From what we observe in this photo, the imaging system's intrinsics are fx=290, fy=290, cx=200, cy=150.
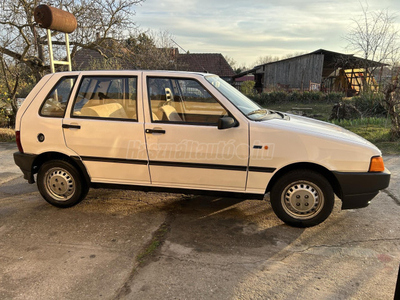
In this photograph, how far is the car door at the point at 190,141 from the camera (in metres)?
3.49

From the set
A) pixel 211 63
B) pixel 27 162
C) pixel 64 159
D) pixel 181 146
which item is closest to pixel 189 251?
pixel 181 146

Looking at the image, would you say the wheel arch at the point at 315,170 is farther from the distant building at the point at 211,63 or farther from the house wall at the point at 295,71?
the distant building at the point at 211,63

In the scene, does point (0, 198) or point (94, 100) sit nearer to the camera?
point (94, 100)

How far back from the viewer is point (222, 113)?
3574 mm

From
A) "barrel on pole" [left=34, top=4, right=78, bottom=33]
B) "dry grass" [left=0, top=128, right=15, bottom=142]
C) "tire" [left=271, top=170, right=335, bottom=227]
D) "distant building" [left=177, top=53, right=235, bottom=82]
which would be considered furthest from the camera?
"distant building" [left=177, top=53, right=235, bottom=82]

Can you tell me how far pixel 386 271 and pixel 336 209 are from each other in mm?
1464

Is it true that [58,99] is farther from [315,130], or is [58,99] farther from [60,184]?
[315,130]

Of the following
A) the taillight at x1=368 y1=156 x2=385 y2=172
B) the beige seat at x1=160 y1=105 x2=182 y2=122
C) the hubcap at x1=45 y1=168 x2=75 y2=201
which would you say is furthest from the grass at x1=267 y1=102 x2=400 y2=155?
the hubcap at x1=45 y1=168 x2=75 y2=201

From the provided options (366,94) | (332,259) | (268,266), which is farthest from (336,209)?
(366,94)

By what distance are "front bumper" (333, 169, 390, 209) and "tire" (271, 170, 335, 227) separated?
0.15m

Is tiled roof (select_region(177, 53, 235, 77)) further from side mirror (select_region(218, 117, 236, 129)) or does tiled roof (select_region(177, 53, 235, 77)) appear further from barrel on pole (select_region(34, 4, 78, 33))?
side mirror (select_region(218, 117, 236, 129))

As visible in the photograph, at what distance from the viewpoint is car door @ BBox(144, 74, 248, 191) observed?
137 inches

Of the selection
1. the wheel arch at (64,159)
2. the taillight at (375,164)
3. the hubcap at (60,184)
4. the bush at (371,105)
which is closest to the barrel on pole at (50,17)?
the wheel arch at (64,159)

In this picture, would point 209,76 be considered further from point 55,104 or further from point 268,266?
point 268,266
